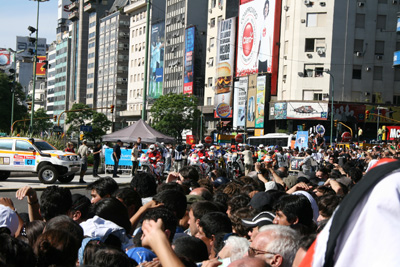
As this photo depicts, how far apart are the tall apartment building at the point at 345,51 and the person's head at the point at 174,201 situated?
65415 millimetres

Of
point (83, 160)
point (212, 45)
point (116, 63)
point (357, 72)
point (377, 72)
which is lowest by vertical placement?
point (83, 160)

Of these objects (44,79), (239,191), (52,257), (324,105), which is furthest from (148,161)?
(44,79)

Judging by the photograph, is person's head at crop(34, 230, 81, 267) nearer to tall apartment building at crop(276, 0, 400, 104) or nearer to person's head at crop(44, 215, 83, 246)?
person's head at crop(44, 215, 83, 246)

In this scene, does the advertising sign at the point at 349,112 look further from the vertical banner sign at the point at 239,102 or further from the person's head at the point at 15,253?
the person's head at the point at 15,253

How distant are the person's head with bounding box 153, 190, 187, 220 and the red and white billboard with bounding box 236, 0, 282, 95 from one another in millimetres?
71450

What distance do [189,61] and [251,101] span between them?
25.1 metres

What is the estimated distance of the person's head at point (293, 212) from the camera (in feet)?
19.5

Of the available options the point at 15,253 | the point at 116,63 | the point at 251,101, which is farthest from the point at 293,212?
the point at 116,63

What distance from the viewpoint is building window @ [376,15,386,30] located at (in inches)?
2820

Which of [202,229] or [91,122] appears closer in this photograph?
[202,229]

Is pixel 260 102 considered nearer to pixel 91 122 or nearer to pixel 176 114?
pixel 176 114

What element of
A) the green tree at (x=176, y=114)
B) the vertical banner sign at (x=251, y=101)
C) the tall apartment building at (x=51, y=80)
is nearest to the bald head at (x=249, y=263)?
the vertical banner sign at (x=251, y=101)

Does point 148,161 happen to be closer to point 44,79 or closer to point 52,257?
point 52,257

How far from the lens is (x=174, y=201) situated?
6105 mm
